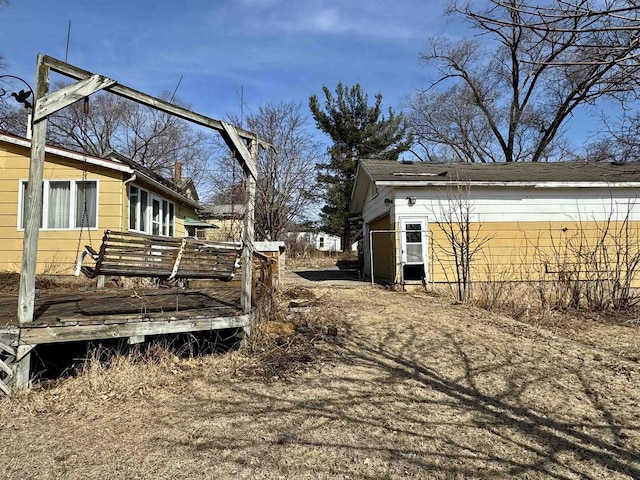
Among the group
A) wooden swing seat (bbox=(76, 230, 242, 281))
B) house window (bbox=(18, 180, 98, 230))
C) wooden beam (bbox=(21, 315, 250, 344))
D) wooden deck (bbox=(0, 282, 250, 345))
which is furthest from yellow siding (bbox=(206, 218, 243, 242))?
wooden beam (bbox=(21, 315, 250, 344))

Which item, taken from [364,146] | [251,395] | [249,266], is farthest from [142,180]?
[364,146]

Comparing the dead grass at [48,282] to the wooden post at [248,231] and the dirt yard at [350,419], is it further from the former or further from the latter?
the dirt yard at [350,419]

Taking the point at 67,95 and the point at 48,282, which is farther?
the point at 48,282

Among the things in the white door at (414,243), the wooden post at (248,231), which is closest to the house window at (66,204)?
the wooden post at (248,231)

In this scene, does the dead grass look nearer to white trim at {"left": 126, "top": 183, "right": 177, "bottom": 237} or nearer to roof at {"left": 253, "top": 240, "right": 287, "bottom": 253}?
white trim at {"left": 126, "top": 183, "right": 177, "bottom": 237}

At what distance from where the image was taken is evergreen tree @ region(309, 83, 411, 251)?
29250mm

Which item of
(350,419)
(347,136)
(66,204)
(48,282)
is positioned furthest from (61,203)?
(347,136)

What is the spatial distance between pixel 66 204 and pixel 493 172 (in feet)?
41.2

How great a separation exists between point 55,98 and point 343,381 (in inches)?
157

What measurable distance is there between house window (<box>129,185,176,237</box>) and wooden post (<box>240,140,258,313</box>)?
23.8 feet

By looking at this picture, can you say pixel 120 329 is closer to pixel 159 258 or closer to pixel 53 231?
pixel 159 258

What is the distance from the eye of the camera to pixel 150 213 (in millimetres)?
12938

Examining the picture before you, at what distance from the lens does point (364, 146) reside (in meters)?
29.6

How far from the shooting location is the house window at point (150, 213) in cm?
1165
